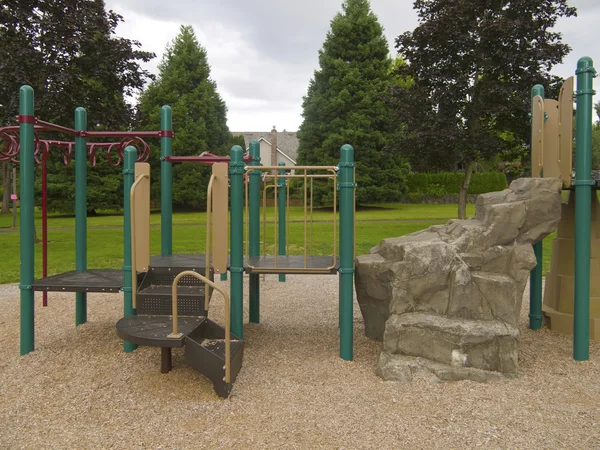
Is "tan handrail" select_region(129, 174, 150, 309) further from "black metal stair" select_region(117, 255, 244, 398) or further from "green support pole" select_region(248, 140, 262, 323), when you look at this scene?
"green support pole" select_region(248, 140, 262, 323)

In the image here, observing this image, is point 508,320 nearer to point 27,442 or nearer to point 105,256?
point 27,442

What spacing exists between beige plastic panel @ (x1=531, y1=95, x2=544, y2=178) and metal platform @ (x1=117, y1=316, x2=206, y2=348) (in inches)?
150

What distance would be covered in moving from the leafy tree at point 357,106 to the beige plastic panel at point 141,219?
2390 cm

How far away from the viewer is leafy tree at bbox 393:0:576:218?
14.5m

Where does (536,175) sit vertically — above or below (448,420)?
above

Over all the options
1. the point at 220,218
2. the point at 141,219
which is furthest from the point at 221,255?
the point at 141,219

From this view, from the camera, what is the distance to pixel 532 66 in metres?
14.8

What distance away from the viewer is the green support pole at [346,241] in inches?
184

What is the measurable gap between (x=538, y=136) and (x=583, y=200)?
1116 mm

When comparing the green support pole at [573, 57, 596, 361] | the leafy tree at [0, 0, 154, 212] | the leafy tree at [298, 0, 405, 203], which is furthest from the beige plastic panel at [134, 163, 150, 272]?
the leafy tree at [298, 0, 405, 203]

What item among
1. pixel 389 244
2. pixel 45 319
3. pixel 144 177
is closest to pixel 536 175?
pixel 389 244

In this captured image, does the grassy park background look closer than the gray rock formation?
No

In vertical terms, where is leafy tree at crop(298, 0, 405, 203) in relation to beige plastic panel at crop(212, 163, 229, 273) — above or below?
above

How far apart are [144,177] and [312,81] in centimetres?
2750
